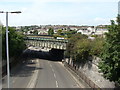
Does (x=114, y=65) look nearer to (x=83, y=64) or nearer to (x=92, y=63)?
(x=92, y=63)

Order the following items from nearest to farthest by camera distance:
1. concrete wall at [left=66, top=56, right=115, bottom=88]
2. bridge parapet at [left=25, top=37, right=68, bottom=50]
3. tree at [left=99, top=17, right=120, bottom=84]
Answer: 1. tree at [left=99, top=17, right=120, bottom=84]
2. concrete wall at [left=66, top=56, right=115, bottom=88]
3. bridge parapet at [left=25, top=37, right=68, bottom=50]

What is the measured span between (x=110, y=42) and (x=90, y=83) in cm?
1157

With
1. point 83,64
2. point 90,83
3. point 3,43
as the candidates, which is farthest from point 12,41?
point 90,83

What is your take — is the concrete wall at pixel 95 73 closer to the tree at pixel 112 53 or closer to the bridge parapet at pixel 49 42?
the tree at pixel 112 53

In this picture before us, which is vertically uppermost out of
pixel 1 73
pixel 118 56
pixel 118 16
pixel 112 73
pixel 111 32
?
pixel 118 16

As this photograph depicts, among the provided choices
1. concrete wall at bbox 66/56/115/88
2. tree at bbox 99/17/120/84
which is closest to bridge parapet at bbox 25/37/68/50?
concrete wall at bbox 66/56/115/88

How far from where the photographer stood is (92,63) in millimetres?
40844

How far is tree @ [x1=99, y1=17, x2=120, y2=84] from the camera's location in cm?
2219

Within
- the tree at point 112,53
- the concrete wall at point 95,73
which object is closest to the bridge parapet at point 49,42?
the concrete wall at point 95,73

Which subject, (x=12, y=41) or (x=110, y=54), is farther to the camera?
(x=12, y=41)

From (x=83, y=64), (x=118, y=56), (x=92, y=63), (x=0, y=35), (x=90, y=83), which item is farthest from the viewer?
(x=83, y=64)

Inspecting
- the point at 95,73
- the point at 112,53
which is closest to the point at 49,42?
the point at 95,73

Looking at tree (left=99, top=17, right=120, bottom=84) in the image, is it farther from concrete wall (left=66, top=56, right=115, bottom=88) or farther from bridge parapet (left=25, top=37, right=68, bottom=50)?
bridge parapet (left=25, top=37, right=68, bottom=50)

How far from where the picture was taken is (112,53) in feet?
73.7
